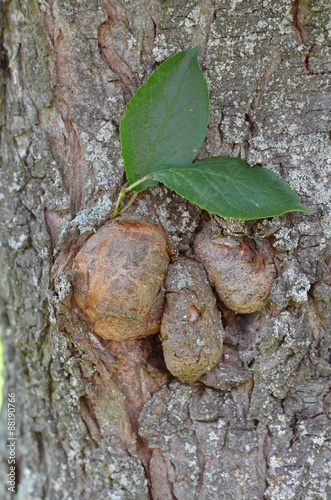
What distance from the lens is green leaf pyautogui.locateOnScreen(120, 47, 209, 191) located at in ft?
3.32

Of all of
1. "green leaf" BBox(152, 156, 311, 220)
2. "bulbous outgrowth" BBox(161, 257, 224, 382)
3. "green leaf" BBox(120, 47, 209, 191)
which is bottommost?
"bulbous outgrowth" BBox(161, 257, 224, 382)

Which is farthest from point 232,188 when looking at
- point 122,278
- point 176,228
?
point 122,278

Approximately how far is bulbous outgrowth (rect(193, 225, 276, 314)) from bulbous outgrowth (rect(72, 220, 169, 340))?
12cm

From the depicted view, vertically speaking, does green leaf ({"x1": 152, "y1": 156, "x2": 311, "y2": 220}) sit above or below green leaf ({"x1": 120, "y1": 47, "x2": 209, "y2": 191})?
below

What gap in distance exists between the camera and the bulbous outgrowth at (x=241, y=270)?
1.07 m

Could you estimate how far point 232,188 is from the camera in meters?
1.01

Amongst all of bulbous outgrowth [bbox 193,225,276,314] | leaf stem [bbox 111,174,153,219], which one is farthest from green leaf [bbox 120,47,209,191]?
bulbous outgrowth [bbox 193,225,276,314]

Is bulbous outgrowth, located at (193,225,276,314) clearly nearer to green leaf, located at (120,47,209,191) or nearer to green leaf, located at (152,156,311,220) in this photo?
green leaf, located at (152,156,311,220)

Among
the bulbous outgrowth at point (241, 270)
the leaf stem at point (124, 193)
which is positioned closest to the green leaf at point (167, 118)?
the leaf stem at point (124, 193)

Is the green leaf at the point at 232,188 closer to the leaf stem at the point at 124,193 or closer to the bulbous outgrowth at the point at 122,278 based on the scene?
the leaf stem at the point at 124,193

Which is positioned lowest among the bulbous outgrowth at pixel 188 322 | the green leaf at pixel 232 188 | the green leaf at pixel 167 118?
the bulbous outgrowth at pixel 188 322

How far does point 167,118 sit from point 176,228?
254mm

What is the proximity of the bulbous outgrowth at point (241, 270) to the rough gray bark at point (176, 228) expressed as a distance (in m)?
0.02

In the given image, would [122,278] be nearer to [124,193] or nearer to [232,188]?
[124,193]
